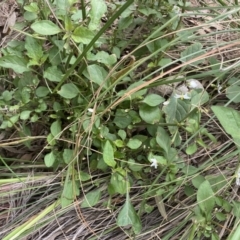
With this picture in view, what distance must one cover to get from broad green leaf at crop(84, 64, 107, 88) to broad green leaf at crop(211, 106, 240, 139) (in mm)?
244

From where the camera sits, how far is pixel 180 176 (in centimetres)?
93

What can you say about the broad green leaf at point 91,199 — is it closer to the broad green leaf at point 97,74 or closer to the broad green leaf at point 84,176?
the broad green leaf at point 84,176

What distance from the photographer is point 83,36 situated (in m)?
0.80

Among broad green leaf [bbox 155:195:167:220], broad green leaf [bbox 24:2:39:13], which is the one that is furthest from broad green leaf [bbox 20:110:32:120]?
broad green leaf [bbox 155:195:167:220]

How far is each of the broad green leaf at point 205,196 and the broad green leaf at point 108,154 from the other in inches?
7.0

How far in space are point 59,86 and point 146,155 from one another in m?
0.23

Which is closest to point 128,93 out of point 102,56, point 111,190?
point 102,56

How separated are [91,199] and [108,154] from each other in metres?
0.14

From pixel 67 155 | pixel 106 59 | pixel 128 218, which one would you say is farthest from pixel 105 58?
pixel 128 218

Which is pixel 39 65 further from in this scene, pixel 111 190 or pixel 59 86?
pixel 111 190

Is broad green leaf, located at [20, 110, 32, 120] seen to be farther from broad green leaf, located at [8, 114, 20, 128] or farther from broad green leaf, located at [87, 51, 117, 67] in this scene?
broad green leaf, located at [87, 51, 117, 67]

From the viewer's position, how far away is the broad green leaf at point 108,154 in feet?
2.78

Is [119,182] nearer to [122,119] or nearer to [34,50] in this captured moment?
[122,119]

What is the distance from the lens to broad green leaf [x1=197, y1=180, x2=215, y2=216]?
2.74ft
